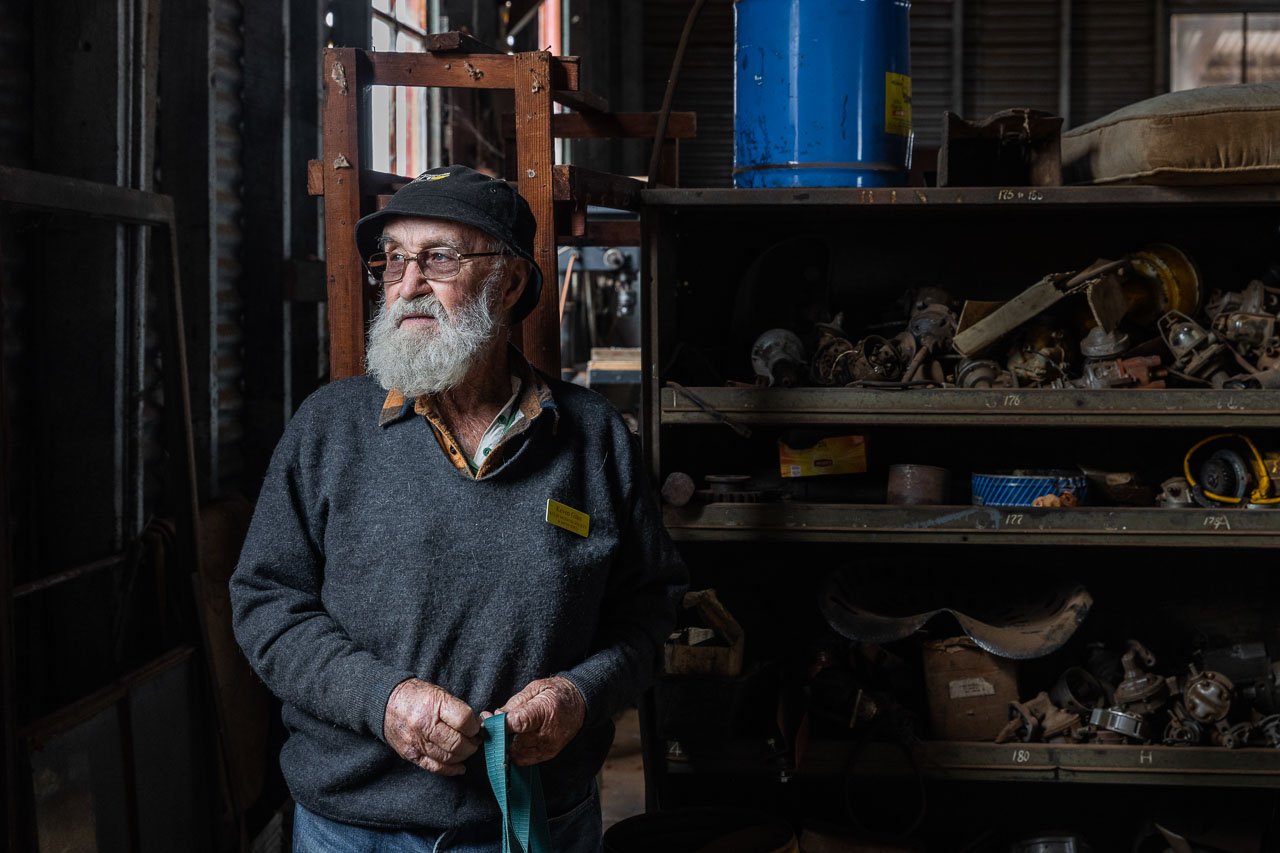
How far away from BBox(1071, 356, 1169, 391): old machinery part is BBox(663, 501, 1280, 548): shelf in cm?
28

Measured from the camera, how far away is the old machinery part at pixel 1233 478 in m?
2.67

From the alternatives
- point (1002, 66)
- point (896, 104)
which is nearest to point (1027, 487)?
point (896, 104)

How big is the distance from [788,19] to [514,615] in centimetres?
155

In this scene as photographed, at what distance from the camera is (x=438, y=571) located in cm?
177

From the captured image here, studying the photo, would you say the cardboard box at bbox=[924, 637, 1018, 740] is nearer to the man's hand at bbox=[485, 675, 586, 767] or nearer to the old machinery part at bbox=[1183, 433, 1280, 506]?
the old machinery part at bbox=[1183, 433, 1280, 506]

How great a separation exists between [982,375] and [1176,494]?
1.73ft

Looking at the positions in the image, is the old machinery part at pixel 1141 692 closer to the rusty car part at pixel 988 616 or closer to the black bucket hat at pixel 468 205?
the rusty car part at pixel 988 616

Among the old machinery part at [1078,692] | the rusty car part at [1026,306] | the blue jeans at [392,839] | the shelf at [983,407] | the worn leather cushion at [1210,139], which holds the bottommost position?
the old machinery part at [1078,692]

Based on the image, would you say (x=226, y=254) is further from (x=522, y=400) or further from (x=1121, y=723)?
(x=1121, y=723)

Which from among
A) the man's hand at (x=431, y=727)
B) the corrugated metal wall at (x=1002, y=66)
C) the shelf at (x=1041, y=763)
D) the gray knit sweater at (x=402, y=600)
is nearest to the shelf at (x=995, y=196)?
the gray knit sweater at (x=402, y=600)

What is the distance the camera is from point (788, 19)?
265 cm

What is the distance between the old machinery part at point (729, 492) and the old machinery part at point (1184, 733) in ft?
3.54

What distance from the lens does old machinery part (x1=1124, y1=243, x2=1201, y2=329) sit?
2820 mm

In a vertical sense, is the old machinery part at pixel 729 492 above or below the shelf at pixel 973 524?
above
